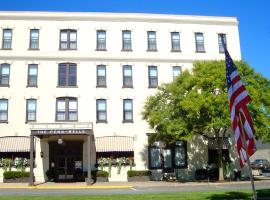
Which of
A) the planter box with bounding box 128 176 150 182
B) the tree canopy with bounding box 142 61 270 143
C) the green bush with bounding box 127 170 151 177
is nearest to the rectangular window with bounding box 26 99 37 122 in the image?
the green bush with bounding box 127 170 151 177

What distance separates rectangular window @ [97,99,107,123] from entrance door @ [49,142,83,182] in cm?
353

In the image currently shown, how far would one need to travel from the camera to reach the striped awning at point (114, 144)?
3294 centimetres

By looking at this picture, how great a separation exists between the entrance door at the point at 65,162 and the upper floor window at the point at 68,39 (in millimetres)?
9091

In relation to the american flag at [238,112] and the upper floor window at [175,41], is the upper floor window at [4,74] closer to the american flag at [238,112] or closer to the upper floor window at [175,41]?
the upper floor window at [175,41]

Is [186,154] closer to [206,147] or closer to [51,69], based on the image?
[206,147]

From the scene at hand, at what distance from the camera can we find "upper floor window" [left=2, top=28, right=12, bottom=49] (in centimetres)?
3437

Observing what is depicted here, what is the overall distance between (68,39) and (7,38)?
5.59 metres

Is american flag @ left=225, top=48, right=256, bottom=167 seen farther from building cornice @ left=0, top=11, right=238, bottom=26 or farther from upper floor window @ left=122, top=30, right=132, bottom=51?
building cornice @ left=0, top=11, right=238, bottom=26

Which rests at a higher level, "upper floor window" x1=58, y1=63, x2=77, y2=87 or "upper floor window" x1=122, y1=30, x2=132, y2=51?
"upper floor window" x1=122, y1=30, x2=132, y2=51

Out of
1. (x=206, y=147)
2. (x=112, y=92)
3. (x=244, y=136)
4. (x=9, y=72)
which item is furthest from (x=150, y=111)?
(x=244, y=136)

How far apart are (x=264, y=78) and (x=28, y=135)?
20338mm

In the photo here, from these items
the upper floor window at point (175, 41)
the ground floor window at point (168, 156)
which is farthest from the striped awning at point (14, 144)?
the upper floor window at point (175, 41)

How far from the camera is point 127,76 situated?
3512 centimetres

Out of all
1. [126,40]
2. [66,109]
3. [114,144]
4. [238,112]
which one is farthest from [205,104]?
[238,112]
